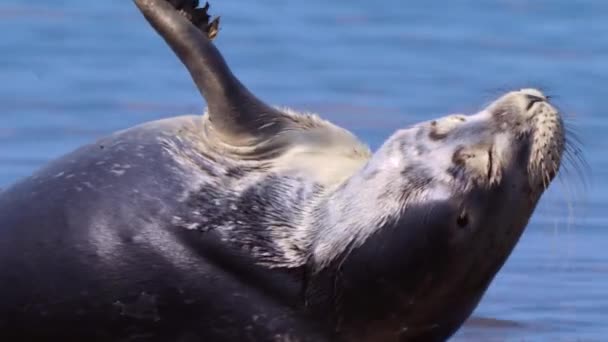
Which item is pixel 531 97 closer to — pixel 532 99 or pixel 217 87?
pixel 532 99

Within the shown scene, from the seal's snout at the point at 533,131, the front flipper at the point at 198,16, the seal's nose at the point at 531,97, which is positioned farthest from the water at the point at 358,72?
the seal's snout at the point at 533,131

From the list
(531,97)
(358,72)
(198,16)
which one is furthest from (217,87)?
(358,72)

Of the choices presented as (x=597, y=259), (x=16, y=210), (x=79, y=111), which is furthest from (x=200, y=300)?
(x=79, y=111)

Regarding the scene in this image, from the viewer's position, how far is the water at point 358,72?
1064cm

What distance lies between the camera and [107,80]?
12.7 m

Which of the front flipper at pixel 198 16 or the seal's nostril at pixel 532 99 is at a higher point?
the front flipper at pixel 198 16

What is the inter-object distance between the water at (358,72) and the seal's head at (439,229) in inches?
85.4

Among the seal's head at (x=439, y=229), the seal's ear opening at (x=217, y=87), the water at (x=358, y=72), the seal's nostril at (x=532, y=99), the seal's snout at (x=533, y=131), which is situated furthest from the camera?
the water at (x=358, y=72)

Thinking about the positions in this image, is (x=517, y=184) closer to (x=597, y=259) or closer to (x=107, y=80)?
(x=597, y=259)

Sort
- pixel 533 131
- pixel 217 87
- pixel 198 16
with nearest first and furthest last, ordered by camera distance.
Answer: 1. pixel 533 131
2. pixel 217 87
3. pixel 198 16

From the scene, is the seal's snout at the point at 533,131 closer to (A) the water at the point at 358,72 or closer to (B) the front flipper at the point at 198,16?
(B) the front flipper at the point at 198,16

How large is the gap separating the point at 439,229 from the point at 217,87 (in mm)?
1327

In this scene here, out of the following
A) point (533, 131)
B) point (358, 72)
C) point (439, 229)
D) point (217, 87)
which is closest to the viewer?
point (439, 229)

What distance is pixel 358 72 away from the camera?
13.0 m
